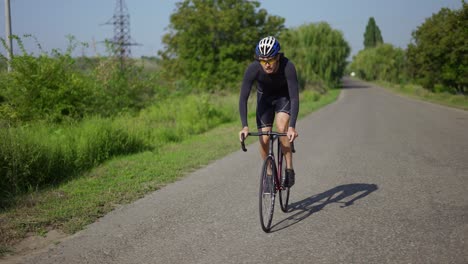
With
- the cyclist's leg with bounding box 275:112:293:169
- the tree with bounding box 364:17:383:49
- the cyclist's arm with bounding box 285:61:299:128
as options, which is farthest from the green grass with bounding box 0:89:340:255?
the tree with bounding box 364:17:383:49

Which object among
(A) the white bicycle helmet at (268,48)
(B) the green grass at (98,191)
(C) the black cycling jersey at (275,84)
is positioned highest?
(A) the white bicycle helmet at (268,48)

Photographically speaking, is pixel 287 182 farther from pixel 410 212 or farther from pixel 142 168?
pixel 142 168

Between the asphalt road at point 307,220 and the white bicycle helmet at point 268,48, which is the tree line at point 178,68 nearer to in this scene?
the asphalt road at point 307,220

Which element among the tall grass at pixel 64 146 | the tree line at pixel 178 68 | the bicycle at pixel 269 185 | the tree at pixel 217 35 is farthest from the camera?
the tree at pixel 217 35

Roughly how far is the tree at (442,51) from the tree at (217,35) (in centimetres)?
1347

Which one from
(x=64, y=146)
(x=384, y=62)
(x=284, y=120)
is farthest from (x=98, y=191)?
(x=384, y=62)

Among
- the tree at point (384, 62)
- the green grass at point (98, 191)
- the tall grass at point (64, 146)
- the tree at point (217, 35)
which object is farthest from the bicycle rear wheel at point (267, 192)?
the tree at point (384, 62)

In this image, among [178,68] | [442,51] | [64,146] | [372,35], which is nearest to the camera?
[64,146]

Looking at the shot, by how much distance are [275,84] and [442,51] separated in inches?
1181

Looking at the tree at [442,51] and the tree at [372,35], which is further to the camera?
the tree at [372,35]

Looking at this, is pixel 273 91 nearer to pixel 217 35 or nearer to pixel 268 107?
pixel 268 107

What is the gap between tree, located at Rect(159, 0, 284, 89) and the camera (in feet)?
130

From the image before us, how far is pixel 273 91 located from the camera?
5.19m

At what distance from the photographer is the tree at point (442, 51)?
27.7 metres
